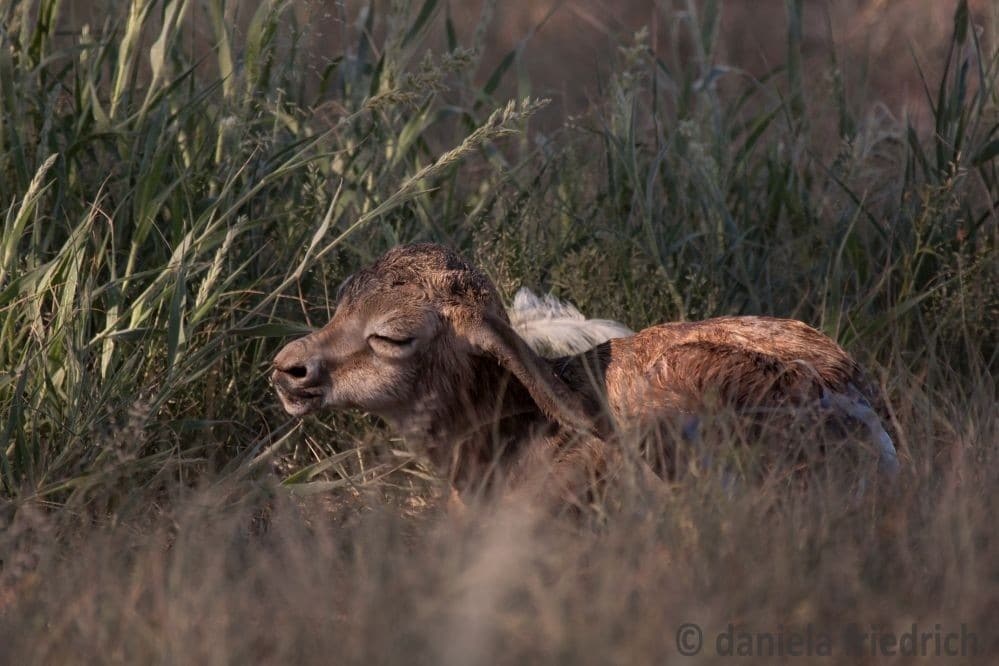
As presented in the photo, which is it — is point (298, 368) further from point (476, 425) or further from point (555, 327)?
point (555, 327)

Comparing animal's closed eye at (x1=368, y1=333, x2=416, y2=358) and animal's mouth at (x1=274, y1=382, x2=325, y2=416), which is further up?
animal's closed eye at (x1=368, y1=333, x2=416, y2=358)

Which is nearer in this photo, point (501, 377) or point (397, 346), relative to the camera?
point (397, 346)

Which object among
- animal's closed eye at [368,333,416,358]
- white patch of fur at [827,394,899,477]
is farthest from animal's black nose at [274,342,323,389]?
white patch of fur at [827,394,899,477]

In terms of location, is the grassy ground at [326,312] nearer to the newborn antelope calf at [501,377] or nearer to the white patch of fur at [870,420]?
the white patch of fur at [870,420]

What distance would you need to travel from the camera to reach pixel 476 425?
4.24 m

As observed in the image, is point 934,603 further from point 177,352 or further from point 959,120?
point 959,120

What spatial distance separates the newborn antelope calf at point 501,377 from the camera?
4.08 metres

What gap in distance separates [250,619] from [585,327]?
2.02 metres

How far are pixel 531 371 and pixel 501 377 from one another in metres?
0.24

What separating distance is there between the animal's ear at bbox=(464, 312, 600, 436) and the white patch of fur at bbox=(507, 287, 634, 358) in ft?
1.46

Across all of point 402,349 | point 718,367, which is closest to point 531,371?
point 402,349

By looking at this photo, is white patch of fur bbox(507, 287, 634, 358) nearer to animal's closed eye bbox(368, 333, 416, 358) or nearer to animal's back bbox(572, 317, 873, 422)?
animal's back bbox(572, 317, 873, 422)

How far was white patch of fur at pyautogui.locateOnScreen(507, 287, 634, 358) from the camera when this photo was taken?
15.3 ft

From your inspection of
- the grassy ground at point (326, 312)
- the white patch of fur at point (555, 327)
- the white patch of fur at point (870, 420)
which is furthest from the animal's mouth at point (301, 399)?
the white patch of fur at point (870, 420)
